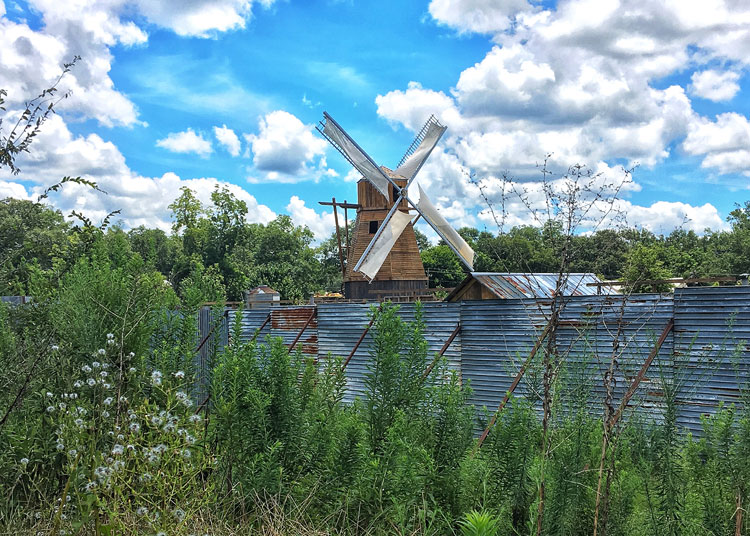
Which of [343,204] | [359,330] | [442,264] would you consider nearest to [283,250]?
[442,264]

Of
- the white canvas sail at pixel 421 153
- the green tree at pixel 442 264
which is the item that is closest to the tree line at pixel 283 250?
the green tree at pixel 442 264

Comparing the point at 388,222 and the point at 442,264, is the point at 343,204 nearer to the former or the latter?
the point at 388,222

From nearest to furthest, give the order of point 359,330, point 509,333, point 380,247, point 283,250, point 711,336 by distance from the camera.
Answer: point 711,336, point 509,333, point 359,330, point 380,247, point 283,250

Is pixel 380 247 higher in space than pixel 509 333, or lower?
higher

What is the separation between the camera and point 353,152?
83.2 feet

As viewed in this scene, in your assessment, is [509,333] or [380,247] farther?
[380,247]

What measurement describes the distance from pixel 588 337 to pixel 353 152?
63.1 feet

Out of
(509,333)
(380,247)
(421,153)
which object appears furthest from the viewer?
(421,153)

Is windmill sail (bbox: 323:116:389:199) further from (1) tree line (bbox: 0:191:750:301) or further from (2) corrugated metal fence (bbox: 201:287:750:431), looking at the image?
(2) corrugated metal fence (bbox: 201:287:750:431)

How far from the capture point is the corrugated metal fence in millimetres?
6008

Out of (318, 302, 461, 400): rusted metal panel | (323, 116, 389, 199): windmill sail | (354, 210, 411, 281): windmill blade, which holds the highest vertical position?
(323, 116, 389, 199): windmill sail

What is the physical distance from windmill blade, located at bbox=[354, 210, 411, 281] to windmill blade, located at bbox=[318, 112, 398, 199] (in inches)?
69.3

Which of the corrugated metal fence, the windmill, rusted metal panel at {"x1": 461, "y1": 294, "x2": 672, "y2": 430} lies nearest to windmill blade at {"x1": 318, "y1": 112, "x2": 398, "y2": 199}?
the windmill

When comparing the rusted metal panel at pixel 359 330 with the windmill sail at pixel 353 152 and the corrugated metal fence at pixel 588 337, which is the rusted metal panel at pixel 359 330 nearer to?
the corrugated metal fence at pixel 588 337
